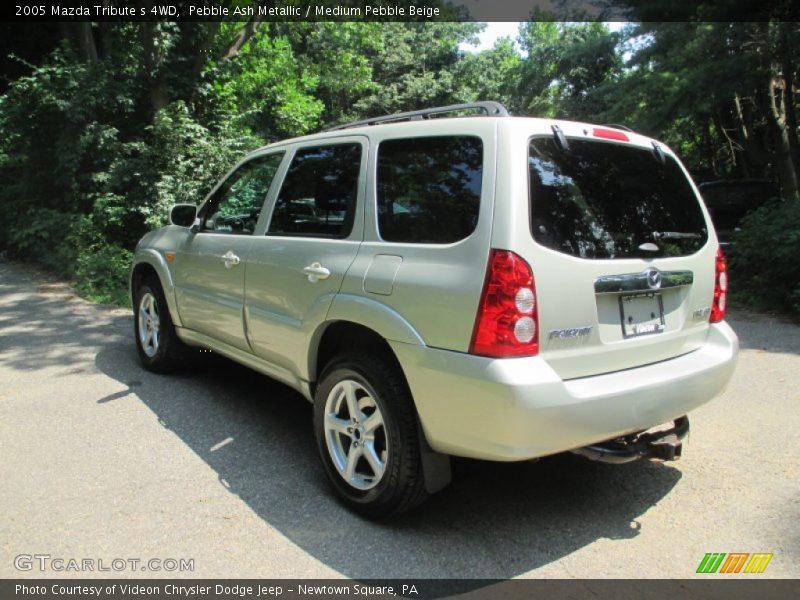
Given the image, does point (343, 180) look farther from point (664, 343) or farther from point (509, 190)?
point (664, 343)

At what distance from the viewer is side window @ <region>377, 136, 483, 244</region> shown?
9.09 feet

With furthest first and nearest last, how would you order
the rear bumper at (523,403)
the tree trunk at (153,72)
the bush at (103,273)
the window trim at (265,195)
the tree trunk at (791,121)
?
the tree trunk at (791,121)
the tree trunk at (153,72)
the bush at (103,273)
the window trim at (265,195)
the rear bumper at (523,403)

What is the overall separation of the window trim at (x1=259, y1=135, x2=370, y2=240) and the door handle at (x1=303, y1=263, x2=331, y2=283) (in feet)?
0.57

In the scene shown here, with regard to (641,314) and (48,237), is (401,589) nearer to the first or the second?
(641,314)

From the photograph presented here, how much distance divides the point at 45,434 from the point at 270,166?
230 cm

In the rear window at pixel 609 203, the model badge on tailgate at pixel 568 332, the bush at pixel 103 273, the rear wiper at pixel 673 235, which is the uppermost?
the rear window at pixel 609 203

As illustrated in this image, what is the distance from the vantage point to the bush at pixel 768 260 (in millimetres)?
7965

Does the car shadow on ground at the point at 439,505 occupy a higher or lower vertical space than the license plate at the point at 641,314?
lower

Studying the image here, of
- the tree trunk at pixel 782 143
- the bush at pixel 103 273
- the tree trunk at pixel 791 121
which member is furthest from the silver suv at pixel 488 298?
the tree trunk at pixel 791 121

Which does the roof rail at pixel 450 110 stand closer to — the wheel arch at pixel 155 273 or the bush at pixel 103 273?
the wheel arch at pixel 155 273

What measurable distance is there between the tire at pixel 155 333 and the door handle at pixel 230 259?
127cm

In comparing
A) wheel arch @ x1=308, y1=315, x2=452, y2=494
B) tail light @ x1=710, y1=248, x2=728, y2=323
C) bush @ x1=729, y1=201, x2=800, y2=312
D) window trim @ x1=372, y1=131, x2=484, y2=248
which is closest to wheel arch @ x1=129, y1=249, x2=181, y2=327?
wheel arch @ x1=308, y1=315, x2=452, y2=494

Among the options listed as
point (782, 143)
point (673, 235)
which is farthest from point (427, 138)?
point (782, 143)

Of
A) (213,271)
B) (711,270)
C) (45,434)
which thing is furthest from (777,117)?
(45,434)
